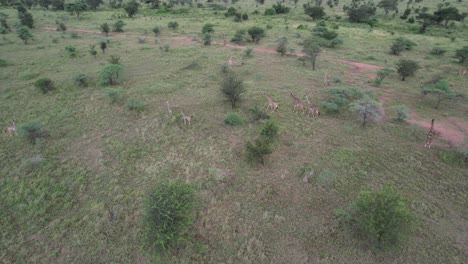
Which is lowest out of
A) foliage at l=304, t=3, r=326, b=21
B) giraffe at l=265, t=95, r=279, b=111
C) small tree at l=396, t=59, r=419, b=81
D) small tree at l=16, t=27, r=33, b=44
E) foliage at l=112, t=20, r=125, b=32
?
giraffe at l=265, t=95, r=279, b=111

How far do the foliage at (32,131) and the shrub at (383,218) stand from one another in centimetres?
1402

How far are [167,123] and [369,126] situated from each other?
10507 millimetres

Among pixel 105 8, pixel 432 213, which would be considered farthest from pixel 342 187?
pixel 105 8

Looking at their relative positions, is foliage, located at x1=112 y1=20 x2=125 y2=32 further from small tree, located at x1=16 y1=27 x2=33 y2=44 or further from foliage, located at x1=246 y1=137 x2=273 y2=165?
foliage, located at x1=246 y1=137 x2=273 y2=165

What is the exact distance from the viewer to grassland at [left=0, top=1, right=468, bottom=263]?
7.53 metres

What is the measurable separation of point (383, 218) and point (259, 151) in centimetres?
470

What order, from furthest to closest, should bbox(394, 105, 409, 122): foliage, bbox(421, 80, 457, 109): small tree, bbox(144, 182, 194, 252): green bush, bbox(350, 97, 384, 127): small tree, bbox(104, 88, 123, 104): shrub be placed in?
1. bbox(104, 88, 123, 104): shrub
2. bbox(421, 80, 457, 109): small tree
3. bbox(394, 105, 409, 122): foliage
4. bbox(350, 97, 384, 127): small tree
5. bbox(144, 182, 194, 252): green bush

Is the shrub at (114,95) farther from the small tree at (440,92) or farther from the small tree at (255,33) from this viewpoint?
the small tree at (255,33)

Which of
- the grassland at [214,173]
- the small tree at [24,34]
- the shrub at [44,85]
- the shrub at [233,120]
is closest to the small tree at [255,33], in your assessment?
the grassland at [214,173]

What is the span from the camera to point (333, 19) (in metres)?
49.0

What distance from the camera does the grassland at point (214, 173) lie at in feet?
24.7

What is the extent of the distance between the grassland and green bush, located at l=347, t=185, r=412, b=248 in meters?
0.40

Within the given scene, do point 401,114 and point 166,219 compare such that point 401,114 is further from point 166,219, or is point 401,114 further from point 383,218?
point 166,219

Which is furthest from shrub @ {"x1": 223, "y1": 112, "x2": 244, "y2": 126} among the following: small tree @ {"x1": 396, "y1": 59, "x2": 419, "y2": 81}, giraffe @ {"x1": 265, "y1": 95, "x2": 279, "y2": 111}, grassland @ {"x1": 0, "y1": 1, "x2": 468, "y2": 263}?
small tree @ {"x1": 396, "y1": 59, "x2": 419, "y2": 81}
